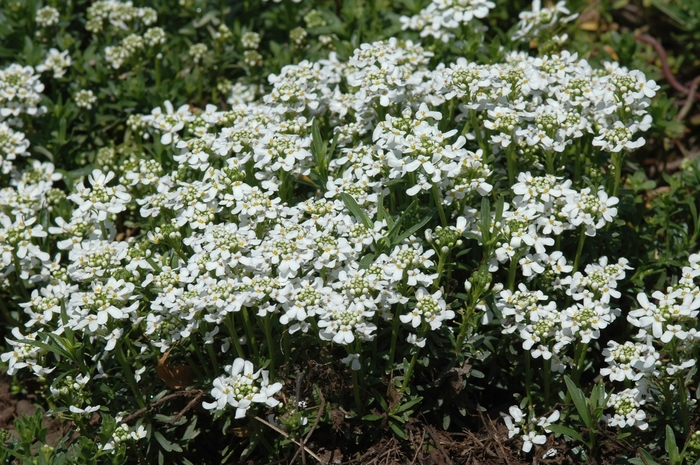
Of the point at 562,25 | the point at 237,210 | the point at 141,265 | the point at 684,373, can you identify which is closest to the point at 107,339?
the point at 141,265

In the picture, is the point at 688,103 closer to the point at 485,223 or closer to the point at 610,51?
the point at 610,51

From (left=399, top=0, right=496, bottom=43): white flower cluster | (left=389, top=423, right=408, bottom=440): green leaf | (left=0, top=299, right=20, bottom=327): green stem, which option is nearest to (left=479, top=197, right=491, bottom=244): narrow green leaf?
(left=389, top=423, right=408, bottom=440): green leaf

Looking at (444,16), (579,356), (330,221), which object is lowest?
(579,356)

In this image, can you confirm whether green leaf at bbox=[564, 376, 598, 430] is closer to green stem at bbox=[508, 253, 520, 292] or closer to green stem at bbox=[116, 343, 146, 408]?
green stem at bbox=[508, 253, 520, 292]

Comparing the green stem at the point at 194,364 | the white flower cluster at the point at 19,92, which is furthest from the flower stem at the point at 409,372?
the white flower cluster at the point at 19,92

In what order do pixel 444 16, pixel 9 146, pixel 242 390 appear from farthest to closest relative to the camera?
pixel 444 16 < pixel 9 146 < pixel 242 390

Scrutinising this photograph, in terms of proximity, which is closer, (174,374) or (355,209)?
(355,209)

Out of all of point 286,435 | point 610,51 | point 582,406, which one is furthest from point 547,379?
point 610,51

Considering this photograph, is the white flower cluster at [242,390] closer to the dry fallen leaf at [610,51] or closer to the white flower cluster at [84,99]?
the white flower cluster at [84,99]
